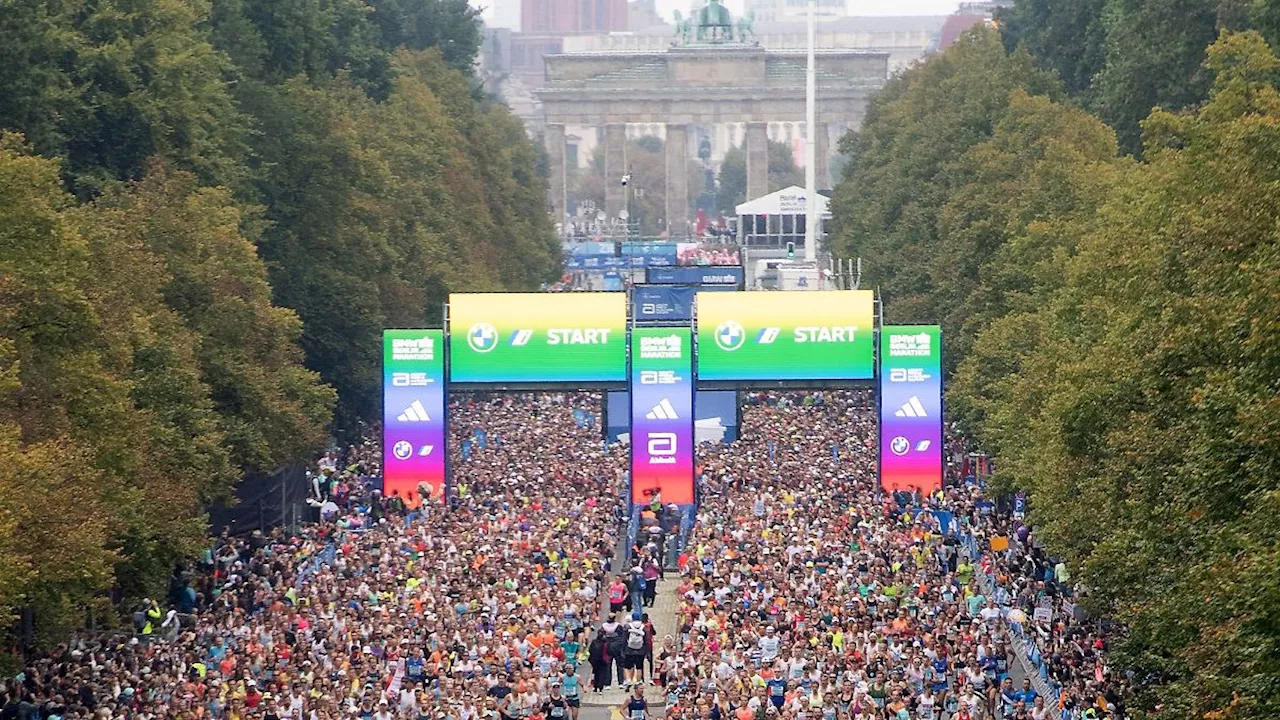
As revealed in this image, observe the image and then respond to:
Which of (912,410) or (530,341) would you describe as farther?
(530,341)

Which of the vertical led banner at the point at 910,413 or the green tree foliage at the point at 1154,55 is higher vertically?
the green tree foliage at the point at 1154,55

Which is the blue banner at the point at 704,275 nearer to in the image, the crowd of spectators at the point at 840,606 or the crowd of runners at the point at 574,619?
the crowd of spectators at the point at 840,606

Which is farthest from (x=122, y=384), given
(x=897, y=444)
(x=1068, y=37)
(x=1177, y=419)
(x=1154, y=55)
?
(x=1068, y=37)

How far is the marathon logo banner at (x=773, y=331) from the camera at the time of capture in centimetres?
6869

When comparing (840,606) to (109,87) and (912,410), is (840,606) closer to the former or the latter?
(912,410)

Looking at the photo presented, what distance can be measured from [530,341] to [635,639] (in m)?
21.7

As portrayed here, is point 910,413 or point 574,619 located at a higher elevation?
point 910,413

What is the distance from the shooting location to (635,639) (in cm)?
4753

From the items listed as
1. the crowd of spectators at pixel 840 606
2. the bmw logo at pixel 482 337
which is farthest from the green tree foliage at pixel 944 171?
the bmw logo at pixel 482 337

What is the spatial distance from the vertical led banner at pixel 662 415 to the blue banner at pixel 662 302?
1988 centimetres

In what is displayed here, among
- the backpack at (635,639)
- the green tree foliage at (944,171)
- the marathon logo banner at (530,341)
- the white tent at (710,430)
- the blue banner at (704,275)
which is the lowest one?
the backpack at (635,639)

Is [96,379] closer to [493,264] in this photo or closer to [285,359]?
[285,359]

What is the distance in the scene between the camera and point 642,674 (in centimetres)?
4772

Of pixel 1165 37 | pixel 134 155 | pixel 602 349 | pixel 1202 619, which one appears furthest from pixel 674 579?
pixel 1165 37
